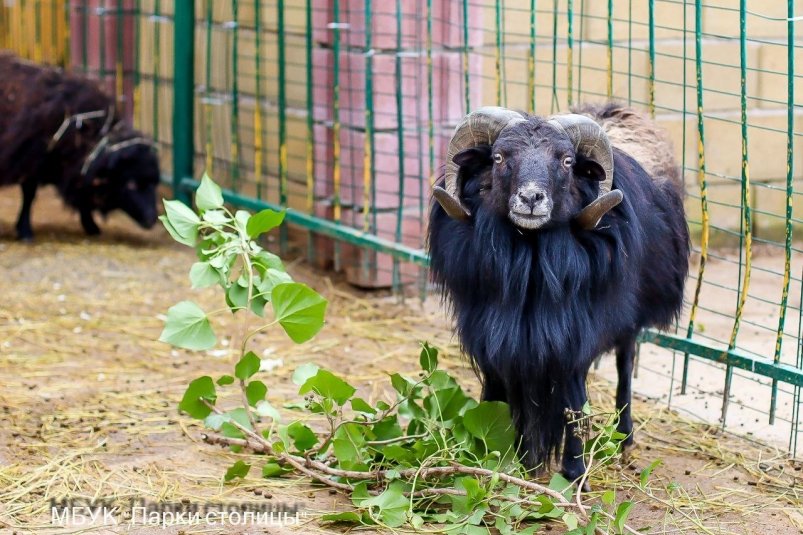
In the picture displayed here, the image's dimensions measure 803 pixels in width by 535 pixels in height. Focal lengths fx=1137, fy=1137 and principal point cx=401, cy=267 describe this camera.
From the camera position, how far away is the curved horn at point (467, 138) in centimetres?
438

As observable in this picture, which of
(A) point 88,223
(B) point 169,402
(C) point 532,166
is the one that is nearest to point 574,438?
(C) point 532,166

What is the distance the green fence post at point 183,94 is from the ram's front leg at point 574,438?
5454mm

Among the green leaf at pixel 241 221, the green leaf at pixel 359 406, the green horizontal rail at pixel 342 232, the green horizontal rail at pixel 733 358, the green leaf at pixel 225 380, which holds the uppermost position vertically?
the green leaf at pixel 241 221

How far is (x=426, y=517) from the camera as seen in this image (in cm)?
420

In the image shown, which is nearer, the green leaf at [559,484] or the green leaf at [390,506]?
the green leaf at [390,506]

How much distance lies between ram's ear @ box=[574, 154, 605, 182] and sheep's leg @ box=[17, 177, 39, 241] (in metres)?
5.78

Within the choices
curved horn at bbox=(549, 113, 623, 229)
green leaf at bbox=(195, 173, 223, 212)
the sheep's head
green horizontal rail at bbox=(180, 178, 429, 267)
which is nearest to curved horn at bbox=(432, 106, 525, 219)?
the sheep's head

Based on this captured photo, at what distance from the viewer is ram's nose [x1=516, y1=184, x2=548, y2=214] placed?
4.08 metres

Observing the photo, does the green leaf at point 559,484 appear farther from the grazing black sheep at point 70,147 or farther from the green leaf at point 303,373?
the grazing black sheep at point 70,147

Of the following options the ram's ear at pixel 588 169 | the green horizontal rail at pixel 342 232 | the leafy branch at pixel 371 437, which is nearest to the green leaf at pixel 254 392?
the leafy branch at pixel 371 437

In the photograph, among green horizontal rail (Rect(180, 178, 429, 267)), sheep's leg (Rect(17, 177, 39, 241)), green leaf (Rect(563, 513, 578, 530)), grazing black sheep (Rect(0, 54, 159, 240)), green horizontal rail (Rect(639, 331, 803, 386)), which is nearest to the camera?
green leaf (Rect(563, 513, 578, 530))

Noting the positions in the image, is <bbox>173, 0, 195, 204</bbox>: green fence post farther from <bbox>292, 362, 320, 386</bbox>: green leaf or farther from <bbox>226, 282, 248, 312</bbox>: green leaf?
<bbox>292, 362, 320, 386</bbox>: green leaf

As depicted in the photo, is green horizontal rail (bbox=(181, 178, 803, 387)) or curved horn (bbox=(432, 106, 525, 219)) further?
A: green horizontal rail (bbox=(181, 178, 803, 387))

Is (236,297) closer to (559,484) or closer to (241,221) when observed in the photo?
(241,221)
